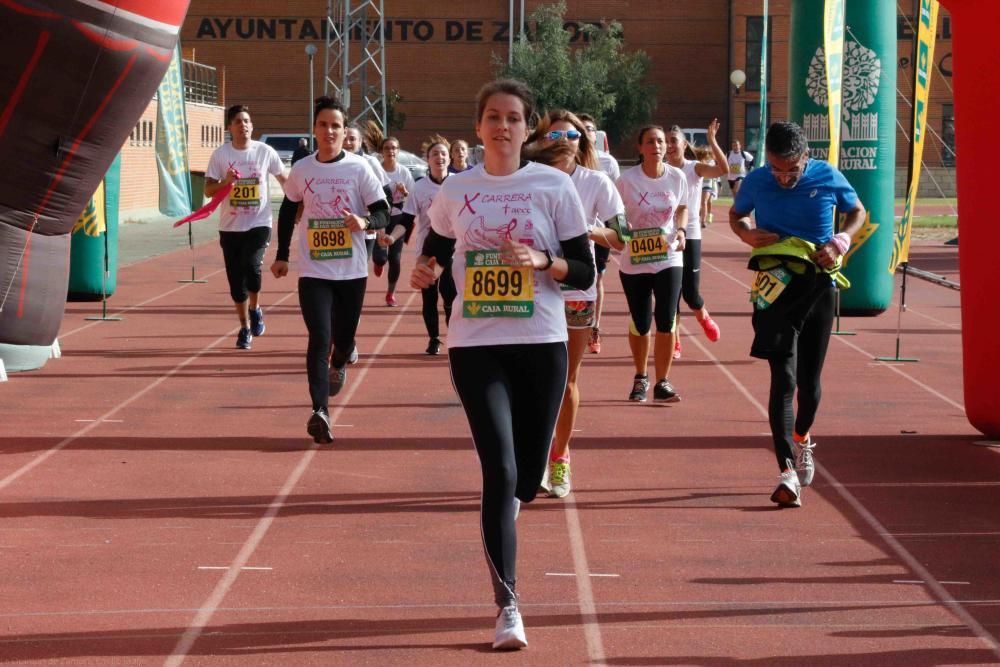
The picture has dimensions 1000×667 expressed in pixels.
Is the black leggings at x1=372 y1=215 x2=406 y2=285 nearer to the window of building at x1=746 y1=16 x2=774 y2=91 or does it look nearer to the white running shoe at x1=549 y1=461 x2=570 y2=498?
the white running shoe at x1=549 y1=461 x2=570 y2=498

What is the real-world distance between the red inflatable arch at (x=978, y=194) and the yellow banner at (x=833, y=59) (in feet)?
19.5

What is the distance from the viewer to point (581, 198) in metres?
7.30

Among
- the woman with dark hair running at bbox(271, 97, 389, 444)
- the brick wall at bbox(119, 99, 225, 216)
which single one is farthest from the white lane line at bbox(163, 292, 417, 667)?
the brick wall at bbox(119, 99, 225, 216)

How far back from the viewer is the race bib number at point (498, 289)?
5422mm

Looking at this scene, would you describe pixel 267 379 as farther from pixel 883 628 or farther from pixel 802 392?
pixel 883 628

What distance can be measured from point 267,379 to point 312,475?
3.92 metres

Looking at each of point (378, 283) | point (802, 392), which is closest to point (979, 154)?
point (802, 392)

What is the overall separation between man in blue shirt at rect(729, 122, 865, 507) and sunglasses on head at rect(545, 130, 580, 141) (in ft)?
2.87

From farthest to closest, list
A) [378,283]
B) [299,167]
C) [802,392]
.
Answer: [378,283]
[299,167]
[802,392]

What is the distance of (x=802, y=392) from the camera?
7.95 metres

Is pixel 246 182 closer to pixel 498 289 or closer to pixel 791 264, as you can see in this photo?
pixel 791 264

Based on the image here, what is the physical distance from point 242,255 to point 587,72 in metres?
52.6

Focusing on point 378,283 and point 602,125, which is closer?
point 378,283

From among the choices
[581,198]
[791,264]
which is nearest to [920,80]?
[791,264]
